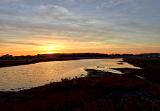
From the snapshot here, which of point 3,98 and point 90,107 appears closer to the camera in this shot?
point 90,107

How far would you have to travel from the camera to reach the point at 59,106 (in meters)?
20.5

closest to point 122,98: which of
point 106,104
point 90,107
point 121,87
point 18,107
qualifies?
point 106,104

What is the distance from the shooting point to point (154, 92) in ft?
90.5

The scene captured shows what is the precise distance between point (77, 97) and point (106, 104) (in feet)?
14.2

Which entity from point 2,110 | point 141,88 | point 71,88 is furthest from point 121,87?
point 2,110

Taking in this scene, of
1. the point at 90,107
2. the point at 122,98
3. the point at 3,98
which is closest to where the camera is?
the point at 90,107

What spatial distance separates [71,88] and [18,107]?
472 inches

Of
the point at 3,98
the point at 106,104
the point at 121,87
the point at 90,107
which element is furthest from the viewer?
the point at 121,87

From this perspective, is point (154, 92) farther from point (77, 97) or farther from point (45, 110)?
point (45, 110)

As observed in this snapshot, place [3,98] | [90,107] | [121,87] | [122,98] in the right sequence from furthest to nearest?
[121,87], [3,98], [122,98], [90,107]

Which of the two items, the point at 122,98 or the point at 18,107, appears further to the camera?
the point at 122,98

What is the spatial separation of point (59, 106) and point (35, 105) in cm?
196

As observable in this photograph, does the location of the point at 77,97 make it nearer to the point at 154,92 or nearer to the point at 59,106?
the point at 59,106

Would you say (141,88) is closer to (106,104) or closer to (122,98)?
(122,98)
